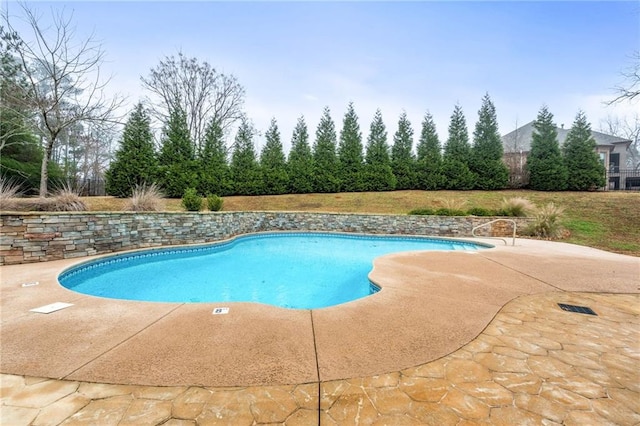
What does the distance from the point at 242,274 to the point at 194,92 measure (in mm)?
18059

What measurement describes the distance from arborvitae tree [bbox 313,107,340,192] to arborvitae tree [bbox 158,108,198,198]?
23.4ft

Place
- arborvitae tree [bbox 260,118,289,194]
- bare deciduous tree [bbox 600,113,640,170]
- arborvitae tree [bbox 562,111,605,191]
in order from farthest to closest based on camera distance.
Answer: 1. bare deciduous tree [bbox 600,113,640,170]
2. arborvitae tree [bbox 260,118,289,194]
3. arborvitae tree [bbox 562,111,605,191]

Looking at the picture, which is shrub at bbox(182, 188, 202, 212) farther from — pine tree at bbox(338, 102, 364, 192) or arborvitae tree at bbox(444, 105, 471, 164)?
arborvitae tree at bbox(444, 105, 471, 164)

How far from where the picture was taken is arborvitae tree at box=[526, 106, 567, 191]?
50.4ft

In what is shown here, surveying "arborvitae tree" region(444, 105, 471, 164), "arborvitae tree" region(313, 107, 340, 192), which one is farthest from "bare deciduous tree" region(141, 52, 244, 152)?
"arborvitae tree" region(444, 105, 471, 164)

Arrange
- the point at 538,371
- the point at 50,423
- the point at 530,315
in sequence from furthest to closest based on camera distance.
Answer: the point at 530,315, the point at 538,371, the point at 50,423

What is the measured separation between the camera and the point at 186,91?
758 inches

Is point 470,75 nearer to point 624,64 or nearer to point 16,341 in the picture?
point 624,64

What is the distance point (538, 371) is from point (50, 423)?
3034 mm

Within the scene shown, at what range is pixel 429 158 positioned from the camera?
56.3 ft

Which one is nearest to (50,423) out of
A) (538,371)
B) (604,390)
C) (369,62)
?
(538,371)

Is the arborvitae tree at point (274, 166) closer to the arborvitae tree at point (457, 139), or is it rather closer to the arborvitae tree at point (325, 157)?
the arborvitae tree at point (325, 157)

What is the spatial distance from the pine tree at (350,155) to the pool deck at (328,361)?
13745mm

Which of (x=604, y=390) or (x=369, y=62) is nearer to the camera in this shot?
(x=604, y=390)
